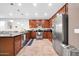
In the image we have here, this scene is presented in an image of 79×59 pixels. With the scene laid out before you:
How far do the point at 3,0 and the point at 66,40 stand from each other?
4.51m

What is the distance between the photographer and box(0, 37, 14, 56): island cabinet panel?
6.21 meters

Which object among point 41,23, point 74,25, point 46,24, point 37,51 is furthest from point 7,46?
point 46,24

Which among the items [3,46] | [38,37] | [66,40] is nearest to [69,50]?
[66,40]

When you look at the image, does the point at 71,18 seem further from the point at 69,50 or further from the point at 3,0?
the point at 3,0

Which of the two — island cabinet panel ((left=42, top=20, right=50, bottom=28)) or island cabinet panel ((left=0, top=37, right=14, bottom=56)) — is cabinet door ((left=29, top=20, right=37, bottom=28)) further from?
island cabinet panel ((left=0, top=37, right=14, bottom=56))

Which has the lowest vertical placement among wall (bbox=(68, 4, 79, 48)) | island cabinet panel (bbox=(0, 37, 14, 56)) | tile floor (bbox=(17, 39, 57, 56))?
tile floor (bbox=(17, 39, 57, 56))

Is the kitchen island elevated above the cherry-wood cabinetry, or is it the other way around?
the cherry-wood cabinetry

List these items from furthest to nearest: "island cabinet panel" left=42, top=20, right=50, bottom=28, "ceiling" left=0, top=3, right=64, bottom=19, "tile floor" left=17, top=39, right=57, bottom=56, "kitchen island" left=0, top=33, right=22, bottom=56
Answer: "island cabinet panel" left=42, top=20, right=50, bottom=28, "ceiling" left=0, top=3, right=64, bottom=19, "tile floor" left=17, top=39, right=57, bottom=56, "kitchen island" left=0, top=33, right=22, bottom=56

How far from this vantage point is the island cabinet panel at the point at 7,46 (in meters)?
6.21

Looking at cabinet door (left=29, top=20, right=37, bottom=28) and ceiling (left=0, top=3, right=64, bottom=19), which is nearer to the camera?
ceiling (left=0, top=3, right=64, bottom=19)

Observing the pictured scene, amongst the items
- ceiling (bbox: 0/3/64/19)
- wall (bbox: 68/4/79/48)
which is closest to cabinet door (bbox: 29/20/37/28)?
ceiling (bbox: 0/3/64/19)

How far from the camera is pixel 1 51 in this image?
6.21m

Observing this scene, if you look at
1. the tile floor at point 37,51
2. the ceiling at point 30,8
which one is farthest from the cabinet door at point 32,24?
the tile floor at point 37,51

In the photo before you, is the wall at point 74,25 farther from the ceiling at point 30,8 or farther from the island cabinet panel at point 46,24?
the island cabinet panel at point 46,24
